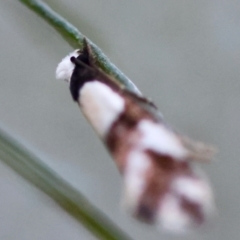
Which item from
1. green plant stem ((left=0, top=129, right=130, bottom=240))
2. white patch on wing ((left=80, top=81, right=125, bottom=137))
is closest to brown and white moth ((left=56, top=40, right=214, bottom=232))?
white patch on wing ((left=80, top=81, right=125, bottom=137))

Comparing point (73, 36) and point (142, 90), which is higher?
point (142, 90)

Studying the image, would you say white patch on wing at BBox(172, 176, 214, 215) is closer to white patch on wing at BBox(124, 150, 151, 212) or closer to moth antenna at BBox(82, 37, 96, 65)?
white patch on wing at BBox(124, 150, 151, 212)

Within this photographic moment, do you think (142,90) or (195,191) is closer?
(195,191)

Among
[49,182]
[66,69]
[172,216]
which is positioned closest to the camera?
[172,216]

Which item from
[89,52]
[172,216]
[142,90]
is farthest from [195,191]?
[142,90]

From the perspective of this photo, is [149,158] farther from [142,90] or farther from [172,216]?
[142,90]

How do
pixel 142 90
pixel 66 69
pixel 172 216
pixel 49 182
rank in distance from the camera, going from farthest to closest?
1. pixel 142 90
2. pixel 49 182
3. pixel 66 69
4. pixel 172 216
